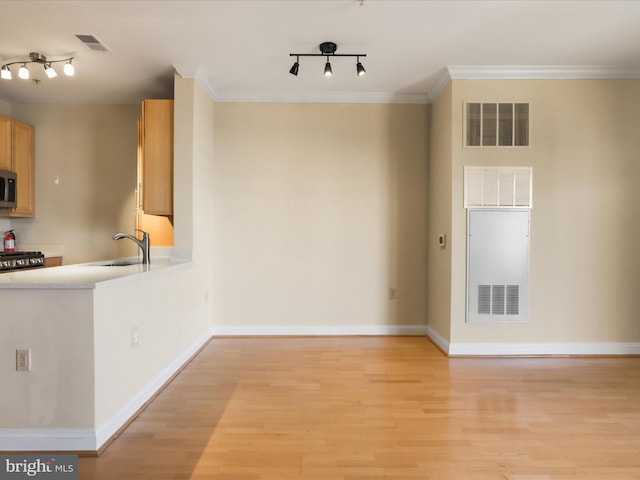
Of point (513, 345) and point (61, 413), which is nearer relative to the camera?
point (61, 413)

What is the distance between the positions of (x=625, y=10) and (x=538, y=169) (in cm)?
138

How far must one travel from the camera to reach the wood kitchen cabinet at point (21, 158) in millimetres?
4211

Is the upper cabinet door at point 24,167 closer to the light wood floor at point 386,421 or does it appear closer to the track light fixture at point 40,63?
the track light fixture at point 40,63

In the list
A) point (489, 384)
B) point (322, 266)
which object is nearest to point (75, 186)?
point (322, 266)

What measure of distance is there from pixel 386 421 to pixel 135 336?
1.67 metres

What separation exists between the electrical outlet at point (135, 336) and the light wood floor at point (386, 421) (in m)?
0.46

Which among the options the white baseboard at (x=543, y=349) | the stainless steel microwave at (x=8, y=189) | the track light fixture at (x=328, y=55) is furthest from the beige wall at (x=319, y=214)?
the stainless steel microwave at (x=8, y=189)

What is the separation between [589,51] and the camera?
336 cm

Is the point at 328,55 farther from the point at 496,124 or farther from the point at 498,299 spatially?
the point at 498,299

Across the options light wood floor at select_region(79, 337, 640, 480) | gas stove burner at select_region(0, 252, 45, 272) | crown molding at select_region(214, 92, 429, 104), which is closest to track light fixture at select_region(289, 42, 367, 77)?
crown molding at select_region(214, 92, 429, 104)

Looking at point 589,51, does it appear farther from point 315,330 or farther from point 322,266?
point 315,330

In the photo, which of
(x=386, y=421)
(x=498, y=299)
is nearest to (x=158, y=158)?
(x=386, y=421)

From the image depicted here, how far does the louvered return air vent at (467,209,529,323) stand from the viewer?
373 centimetres

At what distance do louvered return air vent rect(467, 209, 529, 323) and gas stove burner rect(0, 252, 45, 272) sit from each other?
4.49 metres
